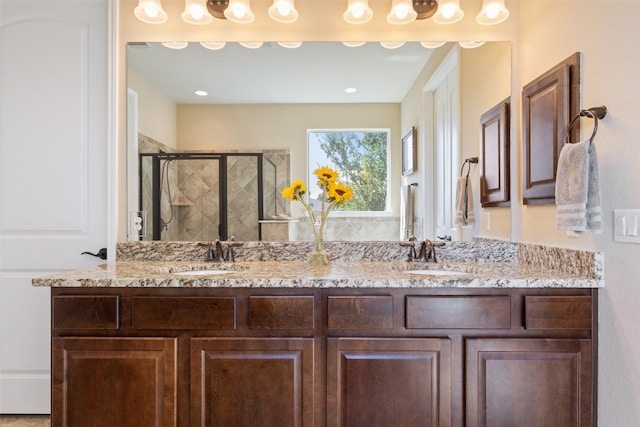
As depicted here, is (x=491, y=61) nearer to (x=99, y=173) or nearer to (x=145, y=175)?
(x=145, y=175)

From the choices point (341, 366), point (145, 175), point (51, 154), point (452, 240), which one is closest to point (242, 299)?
point (341, 366)

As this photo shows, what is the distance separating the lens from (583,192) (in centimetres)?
138

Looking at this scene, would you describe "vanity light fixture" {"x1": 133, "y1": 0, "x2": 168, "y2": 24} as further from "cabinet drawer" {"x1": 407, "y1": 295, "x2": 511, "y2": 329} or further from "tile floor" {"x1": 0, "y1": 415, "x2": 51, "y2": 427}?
"tile floor" {"x1": 0, "y1": 415, "x2": 51, "y2": 427}

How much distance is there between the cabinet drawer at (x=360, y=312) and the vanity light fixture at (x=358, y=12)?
4.69 feet

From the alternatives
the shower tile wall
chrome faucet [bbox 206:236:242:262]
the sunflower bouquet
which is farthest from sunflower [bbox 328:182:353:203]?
chrome faucet [bbox 206:236:242:262]

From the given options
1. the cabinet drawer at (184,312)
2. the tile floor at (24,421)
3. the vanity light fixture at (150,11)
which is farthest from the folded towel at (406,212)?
the tile floor at (24,421)

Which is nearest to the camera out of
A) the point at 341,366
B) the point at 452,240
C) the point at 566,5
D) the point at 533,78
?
the point at 341,366

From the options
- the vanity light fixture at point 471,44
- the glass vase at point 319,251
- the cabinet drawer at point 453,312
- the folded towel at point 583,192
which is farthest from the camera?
the vanity light fixture at point 471,44

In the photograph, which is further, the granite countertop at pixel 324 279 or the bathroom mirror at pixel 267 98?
the bathroom mirror at pixel 267 98

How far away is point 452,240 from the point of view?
2141 millimetres

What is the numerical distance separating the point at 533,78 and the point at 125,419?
7.62 feet

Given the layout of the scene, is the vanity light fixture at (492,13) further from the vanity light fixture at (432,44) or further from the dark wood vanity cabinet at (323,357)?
the dark wood vanity cabinet at (323,357)

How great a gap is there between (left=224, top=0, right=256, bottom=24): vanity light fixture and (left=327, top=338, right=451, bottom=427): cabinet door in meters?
1.65

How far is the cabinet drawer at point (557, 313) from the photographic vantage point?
148 cm
